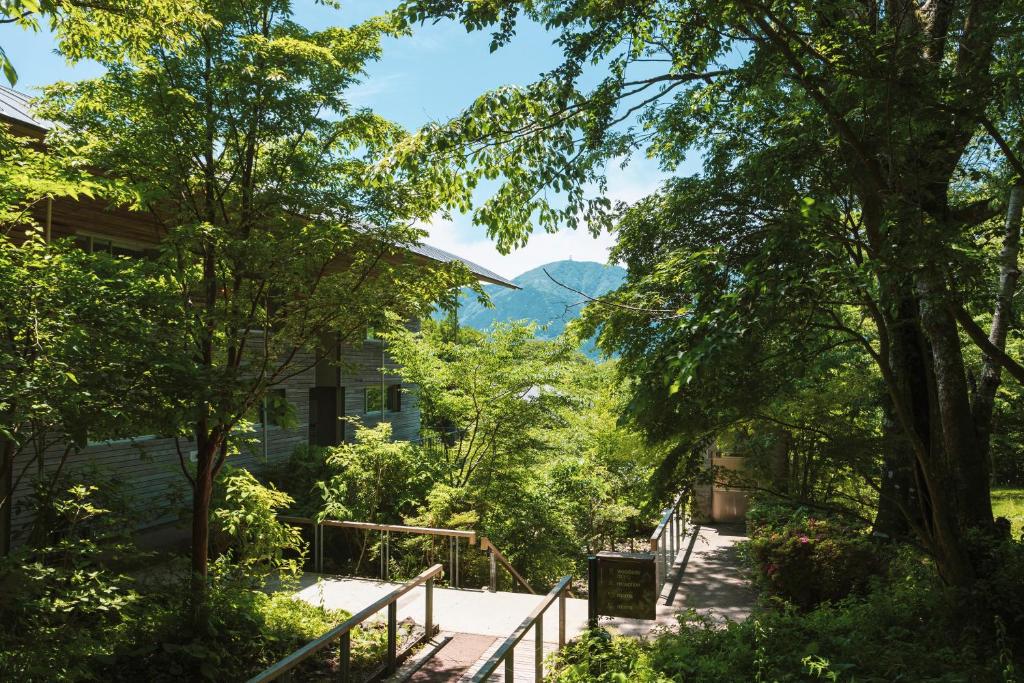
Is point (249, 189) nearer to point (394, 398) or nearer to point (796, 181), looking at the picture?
point (796, 181)

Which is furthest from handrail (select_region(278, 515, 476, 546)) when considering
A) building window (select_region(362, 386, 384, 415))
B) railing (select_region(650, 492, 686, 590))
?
building window (select_region(362, 386, 384, 415))

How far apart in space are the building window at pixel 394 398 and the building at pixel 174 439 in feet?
0.10

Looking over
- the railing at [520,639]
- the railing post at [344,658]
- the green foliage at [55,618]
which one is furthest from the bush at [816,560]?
the green foliage at [55,618]

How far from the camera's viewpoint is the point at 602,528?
14.2 metres

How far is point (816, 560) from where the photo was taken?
26.7 ft

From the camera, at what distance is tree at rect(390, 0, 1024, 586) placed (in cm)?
438

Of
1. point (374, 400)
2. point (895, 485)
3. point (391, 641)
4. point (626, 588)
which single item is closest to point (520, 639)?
point (626, 588)

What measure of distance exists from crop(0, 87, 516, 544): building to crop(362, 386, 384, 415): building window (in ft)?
0.10

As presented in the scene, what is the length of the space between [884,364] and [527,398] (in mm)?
9088

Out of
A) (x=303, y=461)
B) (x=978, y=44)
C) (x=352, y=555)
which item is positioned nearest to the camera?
(x=978, y=44)

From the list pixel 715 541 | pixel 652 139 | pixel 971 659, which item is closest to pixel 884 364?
pixel 971 659

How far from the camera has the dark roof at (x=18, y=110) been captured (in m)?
7.99

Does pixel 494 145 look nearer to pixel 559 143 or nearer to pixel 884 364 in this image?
pixel 559 143

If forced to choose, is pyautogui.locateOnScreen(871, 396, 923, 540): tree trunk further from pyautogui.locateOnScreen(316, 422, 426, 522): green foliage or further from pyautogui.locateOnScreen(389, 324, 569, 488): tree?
pyautogui.locateOnScreen(316, 422, 426, 522): green foliage
